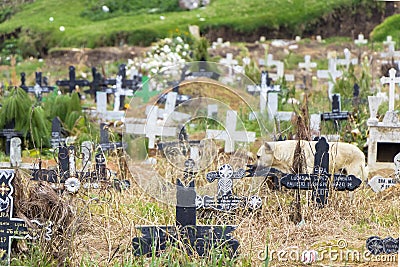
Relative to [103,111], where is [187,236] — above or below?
below

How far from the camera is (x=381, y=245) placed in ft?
16.2

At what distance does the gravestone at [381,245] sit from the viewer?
16.2 ft

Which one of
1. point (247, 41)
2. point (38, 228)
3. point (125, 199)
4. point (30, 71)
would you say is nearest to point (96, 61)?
point (30, 71)

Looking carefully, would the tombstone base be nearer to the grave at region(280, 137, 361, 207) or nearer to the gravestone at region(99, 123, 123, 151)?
the grave at region(280, 137, 361, 207)

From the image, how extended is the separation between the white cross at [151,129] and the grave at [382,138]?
182 cm

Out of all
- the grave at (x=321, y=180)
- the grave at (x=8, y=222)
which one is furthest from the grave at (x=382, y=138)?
the grave at (x=8, y=222)

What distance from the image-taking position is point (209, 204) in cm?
545

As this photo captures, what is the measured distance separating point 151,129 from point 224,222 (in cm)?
205

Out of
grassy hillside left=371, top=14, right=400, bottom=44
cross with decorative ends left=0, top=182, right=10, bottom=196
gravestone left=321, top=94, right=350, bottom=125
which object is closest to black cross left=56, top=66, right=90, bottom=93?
gravestone left=321, top=94, right=350, bottom=125

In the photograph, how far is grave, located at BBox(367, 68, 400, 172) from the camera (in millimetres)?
6383

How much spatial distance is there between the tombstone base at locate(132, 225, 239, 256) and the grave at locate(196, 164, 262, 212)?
2.13ft

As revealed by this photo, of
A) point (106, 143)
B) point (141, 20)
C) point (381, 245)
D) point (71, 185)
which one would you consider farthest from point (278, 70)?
point (141, 20)

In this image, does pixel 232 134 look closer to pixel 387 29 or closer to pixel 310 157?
pixel 310 157

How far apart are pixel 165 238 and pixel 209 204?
2.43 feet
